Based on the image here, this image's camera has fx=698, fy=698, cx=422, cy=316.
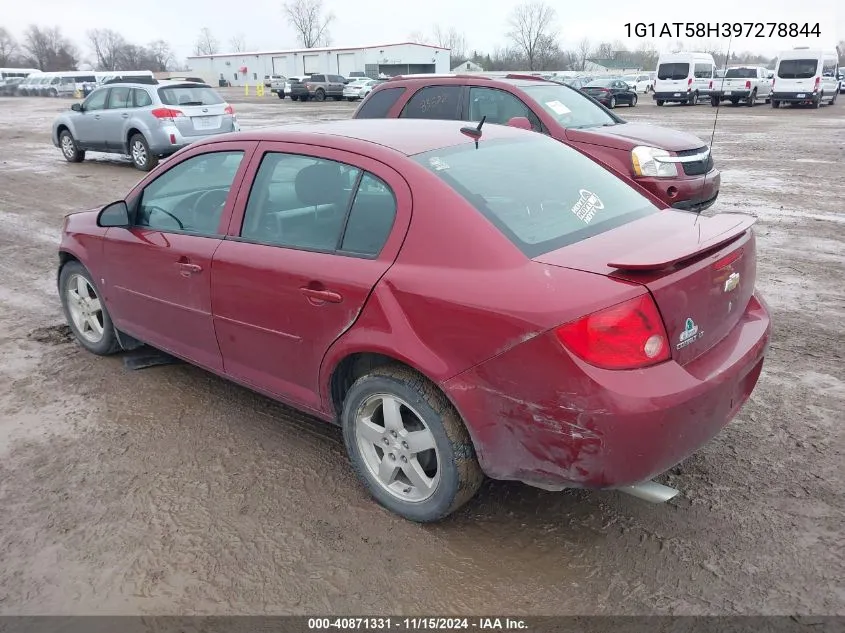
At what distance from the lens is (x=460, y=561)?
2.76 m

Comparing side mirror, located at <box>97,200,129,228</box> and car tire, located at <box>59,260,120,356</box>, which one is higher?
side mirror, located at <box>97,200,129,228</box>

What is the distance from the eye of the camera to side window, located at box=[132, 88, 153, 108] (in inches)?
523

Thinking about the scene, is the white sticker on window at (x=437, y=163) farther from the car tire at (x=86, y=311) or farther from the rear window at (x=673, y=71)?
the rear window at (x=673, y=71)

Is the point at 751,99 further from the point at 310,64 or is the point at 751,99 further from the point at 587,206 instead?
the point at 310,64

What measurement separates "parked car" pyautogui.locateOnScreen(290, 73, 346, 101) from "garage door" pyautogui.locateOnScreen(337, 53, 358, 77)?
3372cm

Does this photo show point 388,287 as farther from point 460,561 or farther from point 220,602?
point 220,602

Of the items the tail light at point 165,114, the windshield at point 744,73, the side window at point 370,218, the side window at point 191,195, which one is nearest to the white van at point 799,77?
the windshield at point 744,73

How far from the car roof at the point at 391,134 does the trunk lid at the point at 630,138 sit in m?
4.14

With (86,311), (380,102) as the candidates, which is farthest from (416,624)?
(380,102)

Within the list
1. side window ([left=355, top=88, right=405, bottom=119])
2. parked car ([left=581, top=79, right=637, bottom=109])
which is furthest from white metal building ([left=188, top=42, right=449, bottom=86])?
side window ([left=355, top=88, right=405, bottom=119])

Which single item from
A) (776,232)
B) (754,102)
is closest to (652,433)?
(776,232)

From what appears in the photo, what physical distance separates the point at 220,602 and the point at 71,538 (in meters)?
0.82

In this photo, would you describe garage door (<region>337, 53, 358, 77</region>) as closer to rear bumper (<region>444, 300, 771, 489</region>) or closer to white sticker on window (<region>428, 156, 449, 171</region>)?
white sticker on window (<region>428, 156, 449, 171</region>)

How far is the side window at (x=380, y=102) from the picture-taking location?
849 cm
